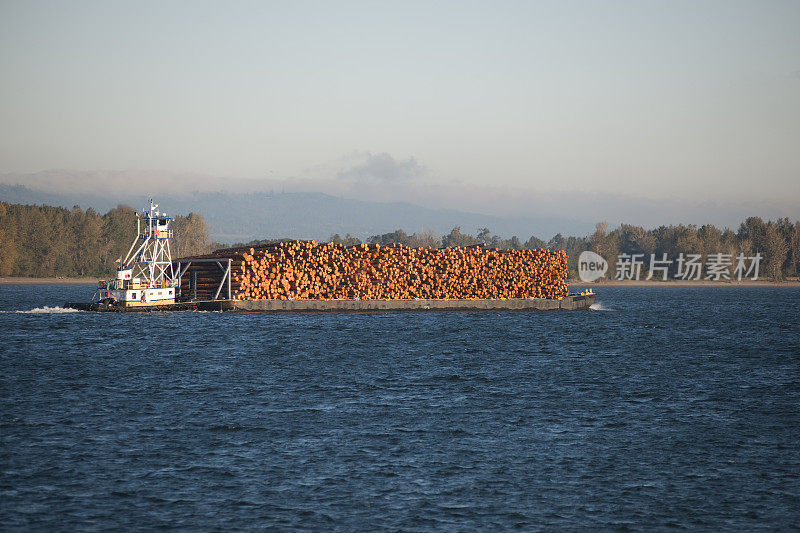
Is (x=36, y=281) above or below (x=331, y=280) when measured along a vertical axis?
below

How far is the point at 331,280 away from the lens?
66.8 m

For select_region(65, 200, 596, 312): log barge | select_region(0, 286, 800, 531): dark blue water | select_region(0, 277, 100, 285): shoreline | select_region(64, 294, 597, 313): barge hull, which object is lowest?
select_region(0, 277, 100, 285): shoreline

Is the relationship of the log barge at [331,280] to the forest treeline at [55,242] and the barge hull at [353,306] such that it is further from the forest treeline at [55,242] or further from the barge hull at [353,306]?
the forest treeline at [55,242]

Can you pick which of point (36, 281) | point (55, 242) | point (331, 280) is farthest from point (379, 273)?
point (55, 242)

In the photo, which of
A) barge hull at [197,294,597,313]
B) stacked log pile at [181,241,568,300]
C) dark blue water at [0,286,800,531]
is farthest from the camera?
stacked log pile at [181,241,568,300]

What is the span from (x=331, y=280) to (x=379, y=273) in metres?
4.72

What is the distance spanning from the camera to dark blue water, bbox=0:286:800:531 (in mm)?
14945

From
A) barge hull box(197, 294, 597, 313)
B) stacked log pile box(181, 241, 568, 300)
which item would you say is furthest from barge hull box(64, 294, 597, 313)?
stacked log pile box(181, 241, 568, 300)

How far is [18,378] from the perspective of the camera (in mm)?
30875

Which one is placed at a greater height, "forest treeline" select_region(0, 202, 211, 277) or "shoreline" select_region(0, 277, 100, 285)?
"forest treeline" select_region(0, 202, 211, 277)

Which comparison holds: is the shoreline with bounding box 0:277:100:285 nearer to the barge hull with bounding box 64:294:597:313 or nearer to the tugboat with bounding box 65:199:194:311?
the barge hull with bounding box 64:294:597:313

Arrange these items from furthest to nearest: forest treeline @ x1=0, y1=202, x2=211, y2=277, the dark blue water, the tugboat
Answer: forest treeline @ x1=0, y1=202, x2=211, y2=277, the tugboat, the dark blue water

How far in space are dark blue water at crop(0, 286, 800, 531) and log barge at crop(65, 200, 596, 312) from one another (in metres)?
12.2

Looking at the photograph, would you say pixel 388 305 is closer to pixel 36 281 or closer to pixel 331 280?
pixel 331 280
